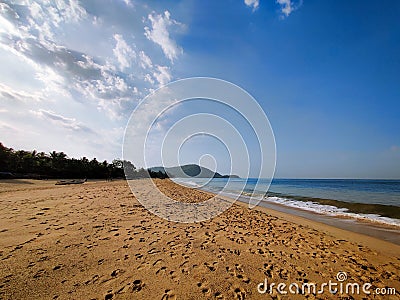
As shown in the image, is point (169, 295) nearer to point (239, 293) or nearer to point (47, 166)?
point (239, 293)

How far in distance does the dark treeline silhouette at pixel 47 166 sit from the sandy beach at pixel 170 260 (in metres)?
32.8

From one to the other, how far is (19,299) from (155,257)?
91.3 inches

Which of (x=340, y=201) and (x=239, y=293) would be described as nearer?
(x=239, y=293)

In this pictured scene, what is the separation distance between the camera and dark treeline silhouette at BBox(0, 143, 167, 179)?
99.5 ft

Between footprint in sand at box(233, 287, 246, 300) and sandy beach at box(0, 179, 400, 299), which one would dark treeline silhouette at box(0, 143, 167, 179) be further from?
footprint in sand at box(233, 287, 246, 300)

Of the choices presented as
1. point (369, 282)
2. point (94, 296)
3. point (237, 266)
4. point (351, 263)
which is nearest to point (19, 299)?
point (94, 296)

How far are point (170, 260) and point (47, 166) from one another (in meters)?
45.3

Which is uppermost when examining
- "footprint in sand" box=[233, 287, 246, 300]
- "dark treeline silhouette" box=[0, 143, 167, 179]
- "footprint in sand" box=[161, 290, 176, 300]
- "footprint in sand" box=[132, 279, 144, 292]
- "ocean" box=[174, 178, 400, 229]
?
"dark treeline silhouette" box=[0, 143, 167, 179]

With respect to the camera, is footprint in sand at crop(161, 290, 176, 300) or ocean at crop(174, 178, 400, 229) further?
ocean at crop(174, 178, 400, 229)

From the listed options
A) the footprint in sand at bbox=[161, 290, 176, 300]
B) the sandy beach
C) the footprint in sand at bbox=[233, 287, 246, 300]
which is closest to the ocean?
the sandy beach

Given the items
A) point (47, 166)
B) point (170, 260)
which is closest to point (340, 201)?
point (170, 260)

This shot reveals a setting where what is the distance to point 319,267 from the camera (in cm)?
439

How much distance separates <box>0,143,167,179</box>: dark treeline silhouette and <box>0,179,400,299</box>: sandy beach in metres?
32.8

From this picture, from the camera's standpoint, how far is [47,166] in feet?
124
